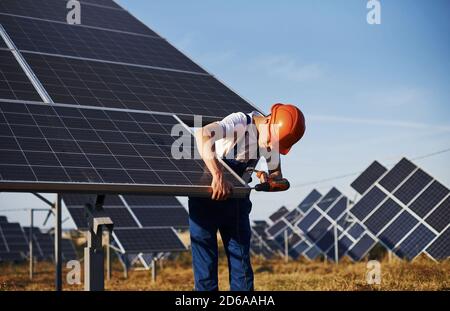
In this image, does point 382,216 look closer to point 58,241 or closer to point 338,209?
point 338,209

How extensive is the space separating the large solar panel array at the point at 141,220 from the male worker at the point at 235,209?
41.3 ft

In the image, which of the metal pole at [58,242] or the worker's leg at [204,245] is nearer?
the worker's leg at [204,245]

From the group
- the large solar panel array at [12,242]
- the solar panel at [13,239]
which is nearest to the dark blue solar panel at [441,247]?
the large solar panel array at [12,242]

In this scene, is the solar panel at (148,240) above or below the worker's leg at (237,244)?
above

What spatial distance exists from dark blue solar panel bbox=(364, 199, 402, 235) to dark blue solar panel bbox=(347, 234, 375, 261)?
2.41 meters

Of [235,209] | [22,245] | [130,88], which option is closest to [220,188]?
[235,209]

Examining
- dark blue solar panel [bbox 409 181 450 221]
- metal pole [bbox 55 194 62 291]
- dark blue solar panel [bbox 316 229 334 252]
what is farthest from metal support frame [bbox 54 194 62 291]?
dark blue solar panel [bbox 316 229 334 252]

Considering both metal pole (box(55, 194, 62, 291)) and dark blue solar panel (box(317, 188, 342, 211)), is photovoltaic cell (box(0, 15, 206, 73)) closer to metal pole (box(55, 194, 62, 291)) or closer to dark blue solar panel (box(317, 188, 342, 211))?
metal pole (box(55, 194, 62, 291))

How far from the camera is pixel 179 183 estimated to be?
6.32 metres

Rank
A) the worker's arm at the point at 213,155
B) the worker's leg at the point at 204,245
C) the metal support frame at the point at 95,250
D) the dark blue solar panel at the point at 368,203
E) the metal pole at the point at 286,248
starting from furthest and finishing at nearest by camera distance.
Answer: the metal pole at the point at 286,248 → the dark blue solar panel at the point at 368,203 → the metal support frame at the point at 95,250 → the worker's leg at the point at 204,245 → the worker's arm at the point at 213,155

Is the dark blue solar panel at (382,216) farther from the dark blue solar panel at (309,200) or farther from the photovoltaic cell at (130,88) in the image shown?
the dark blue solar panel at (309,200)

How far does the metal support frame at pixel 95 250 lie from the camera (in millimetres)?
6688

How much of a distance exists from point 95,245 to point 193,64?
4.96 m
